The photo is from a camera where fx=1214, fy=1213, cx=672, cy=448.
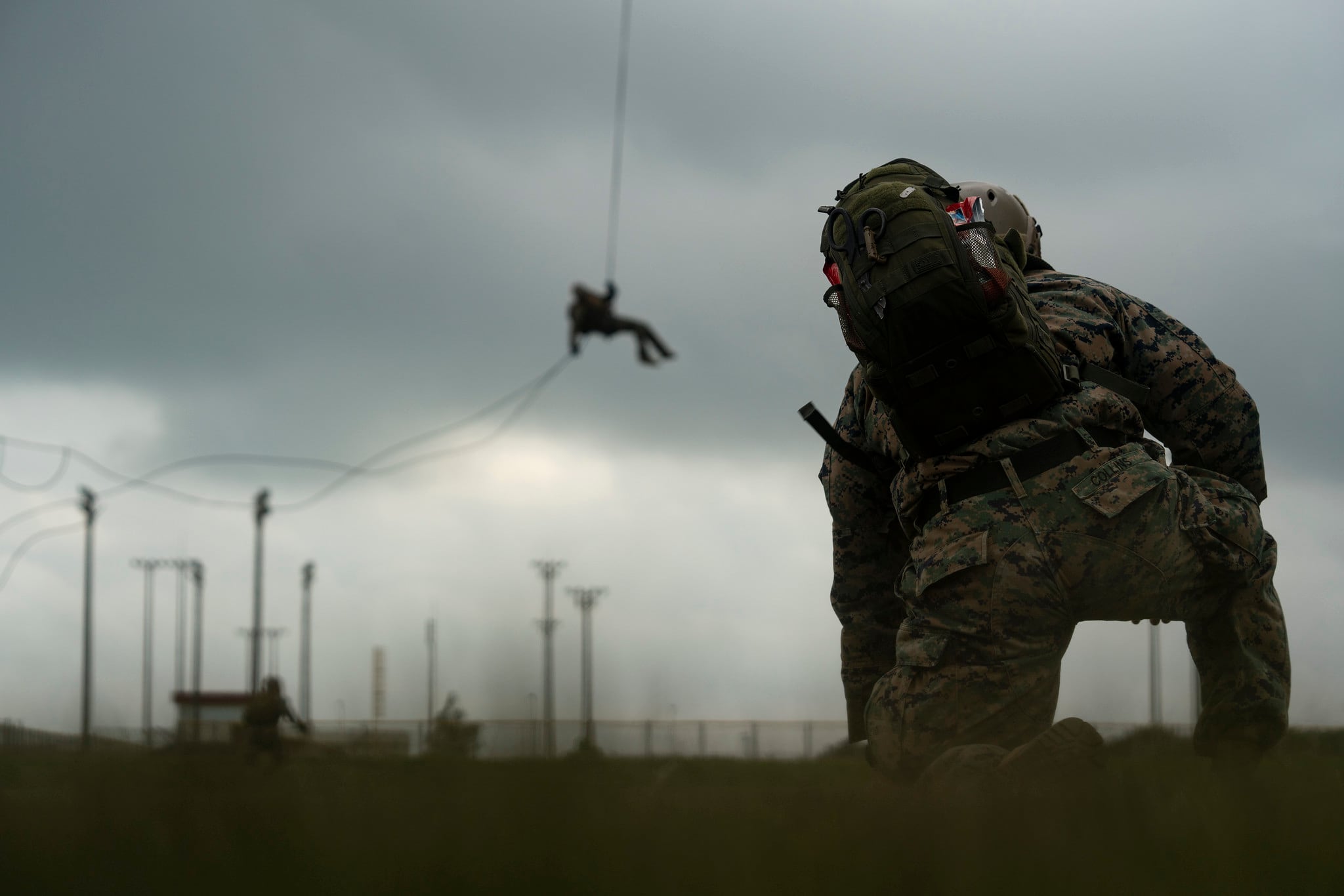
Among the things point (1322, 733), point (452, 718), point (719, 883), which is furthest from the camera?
point (1322, 733)

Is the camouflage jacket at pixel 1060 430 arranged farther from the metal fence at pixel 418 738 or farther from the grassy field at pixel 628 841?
the grassy field at pixel 628 841

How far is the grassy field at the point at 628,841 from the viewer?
145 centimetres

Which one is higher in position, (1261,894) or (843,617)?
(843,617)

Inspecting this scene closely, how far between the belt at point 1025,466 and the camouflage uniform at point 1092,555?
0.01 meters

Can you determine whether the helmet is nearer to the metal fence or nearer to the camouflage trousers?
the camouflage trousers

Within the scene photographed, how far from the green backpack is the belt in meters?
0.09

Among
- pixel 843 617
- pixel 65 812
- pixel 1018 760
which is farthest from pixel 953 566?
pixel 65 812

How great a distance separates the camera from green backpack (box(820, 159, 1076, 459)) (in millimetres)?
3049

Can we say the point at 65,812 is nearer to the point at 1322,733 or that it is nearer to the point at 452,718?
the point at 452,718

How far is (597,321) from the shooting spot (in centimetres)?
436

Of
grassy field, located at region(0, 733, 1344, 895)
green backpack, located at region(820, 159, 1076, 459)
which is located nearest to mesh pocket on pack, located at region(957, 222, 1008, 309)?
green backpack, located at region(820, 159, 1076, 459)

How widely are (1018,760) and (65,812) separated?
1.85 metres

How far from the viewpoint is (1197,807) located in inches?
68.3

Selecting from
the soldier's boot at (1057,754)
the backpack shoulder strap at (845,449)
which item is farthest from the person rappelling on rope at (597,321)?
the soldier's boot at (1057,754)
